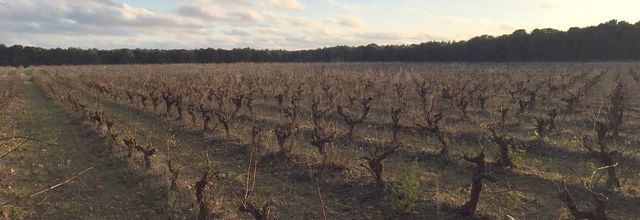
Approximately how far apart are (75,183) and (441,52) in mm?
54120

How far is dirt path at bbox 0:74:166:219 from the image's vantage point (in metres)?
6.98

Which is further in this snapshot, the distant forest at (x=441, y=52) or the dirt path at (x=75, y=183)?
the distant forest at (x=441, y=52)

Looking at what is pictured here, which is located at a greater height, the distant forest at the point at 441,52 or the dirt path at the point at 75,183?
the distant forest at the point at 441,52

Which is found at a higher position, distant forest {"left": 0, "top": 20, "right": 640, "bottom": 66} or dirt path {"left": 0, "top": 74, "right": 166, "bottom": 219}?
distant forest {"left": 0, "top": 20, "right": 640, "bottom": 66}

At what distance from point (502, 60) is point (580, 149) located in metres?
45.7

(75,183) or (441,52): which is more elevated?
(441,52)

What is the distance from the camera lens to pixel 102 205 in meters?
7.29

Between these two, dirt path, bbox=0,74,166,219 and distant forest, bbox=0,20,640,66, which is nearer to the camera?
dirt path, bbox=0,74,166,219

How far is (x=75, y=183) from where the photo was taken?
820 centimetres

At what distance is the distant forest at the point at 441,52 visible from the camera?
1972 inches

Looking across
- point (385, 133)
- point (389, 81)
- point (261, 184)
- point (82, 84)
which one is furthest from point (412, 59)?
point (261, 184)

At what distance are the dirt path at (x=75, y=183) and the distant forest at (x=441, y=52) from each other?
1897 inches

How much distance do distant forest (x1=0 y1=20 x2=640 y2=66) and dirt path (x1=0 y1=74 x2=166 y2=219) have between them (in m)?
48.2

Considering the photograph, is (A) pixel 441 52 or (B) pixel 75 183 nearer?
(B) pixel 75 183
